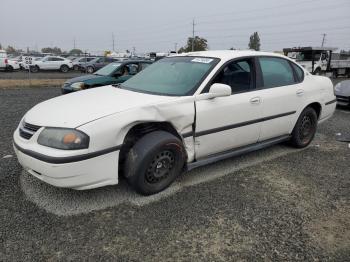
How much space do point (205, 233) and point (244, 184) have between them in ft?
3.74

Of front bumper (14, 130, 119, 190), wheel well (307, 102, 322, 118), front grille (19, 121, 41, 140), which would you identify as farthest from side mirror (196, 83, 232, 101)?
wheel well (307, 102, 322, 118)

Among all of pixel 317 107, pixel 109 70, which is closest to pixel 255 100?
pixel 317 107

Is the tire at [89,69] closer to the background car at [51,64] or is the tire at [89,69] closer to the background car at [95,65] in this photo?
the background car at [95,65]

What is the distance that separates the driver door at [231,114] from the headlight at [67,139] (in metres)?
1.29

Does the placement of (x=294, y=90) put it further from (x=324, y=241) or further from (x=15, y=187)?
(x=15, y=187)

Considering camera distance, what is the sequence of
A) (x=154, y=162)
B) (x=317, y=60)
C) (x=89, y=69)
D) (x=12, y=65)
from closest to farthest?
(x=154, y=162), (x=317, y=60), (x=12, y=65), (x=89, y=69)

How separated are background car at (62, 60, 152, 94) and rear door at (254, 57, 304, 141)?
17.6 feet

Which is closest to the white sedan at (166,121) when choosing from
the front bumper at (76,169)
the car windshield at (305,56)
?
the front bumper at (76,169)

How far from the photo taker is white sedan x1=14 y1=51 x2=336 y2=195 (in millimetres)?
2891

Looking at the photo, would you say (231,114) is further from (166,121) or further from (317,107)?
(317,107)

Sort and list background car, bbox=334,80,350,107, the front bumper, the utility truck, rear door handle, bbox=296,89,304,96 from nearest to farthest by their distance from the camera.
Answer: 1. the front bumper
2. rear door handle, bbox=296,89,304,96
3. background car, bbox=334,80,350,107
4. the utility truck

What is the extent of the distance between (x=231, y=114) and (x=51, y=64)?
23.9 meters

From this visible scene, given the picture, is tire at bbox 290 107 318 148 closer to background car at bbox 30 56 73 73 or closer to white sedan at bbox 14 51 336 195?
white sedan at bbox 14 51 336 195

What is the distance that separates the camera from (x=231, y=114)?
12.3ft
